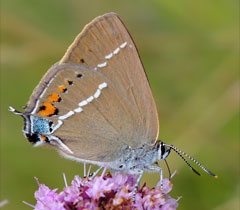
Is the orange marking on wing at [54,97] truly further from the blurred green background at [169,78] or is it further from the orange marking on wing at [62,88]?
the blurred green background at [169,78]

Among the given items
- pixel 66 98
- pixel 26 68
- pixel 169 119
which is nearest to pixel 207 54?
pixel 169 119

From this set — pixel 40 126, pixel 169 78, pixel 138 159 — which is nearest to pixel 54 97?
pixel 40 126

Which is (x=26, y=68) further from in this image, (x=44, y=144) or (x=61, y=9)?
(x=44, y=144)

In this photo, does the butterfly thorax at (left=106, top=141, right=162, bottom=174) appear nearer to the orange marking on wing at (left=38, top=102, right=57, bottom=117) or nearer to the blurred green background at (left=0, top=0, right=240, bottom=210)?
the orange marking on wing at (left=38, top=102, right=57, bottom=117)

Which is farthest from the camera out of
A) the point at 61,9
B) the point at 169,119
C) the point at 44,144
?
the point at 61,9

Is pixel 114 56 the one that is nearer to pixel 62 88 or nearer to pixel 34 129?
pixel 62 88

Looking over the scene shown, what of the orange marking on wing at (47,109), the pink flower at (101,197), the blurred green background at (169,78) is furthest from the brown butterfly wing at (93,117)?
the blurred green background at (169,78)

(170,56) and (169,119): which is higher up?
(170,56)

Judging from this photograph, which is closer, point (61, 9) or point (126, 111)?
point (126, 111)
